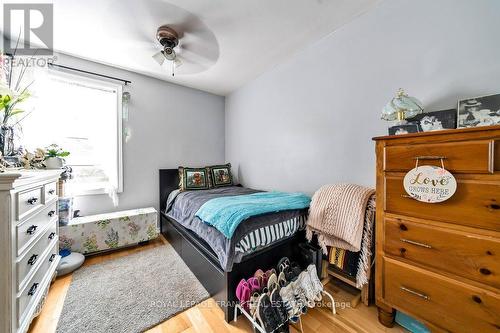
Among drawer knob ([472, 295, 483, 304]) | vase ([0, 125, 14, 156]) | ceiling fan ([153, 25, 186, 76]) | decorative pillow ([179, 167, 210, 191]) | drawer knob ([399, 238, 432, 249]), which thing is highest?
ceiling fan ([153, 25, 186, 76])

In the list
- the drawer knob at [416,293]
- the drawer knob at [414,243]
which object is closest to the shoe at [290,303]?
the drawer knob at [416,293]

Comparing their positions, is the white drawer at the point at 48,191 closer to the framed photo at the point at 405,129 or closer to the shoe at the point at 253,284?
the shoe at the point at 253,284

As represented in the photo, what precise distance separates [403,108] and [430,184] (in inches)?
23.8

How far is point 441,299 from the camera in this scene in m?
0.97

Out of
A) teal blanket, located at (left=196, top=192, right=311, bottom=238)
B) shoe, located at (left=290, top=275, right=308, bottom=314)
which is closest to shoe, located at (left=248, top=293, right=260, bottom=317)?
shoe, located at (left=290, top=275, right=308, bottom=314)

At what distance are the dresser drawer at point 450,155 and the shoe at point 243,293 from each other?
4.03 feet

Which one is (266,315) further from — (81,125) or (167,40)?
(81,125)

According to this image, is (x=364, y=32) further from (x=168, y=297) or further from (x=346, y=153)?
(x=168, y=297)

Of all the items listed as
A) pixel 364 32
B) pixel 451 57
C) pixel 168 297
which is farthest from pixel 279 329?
pixel 364 32

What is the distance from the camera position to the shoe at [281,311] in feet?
3.81

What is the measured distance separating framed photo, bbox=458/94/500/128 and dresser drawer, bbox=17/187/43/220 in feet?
8.29

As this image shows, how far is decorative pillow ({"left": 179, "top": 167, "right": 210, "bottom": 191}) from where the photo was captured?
280 centimetres

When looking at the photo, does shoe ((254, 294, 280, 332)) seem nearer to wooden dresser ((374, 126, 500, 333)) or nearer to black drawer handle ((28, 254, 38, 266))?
wooden dresser ((374, 126, 500, 333))

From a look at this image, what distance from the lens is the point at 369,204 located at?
1.43 meters
